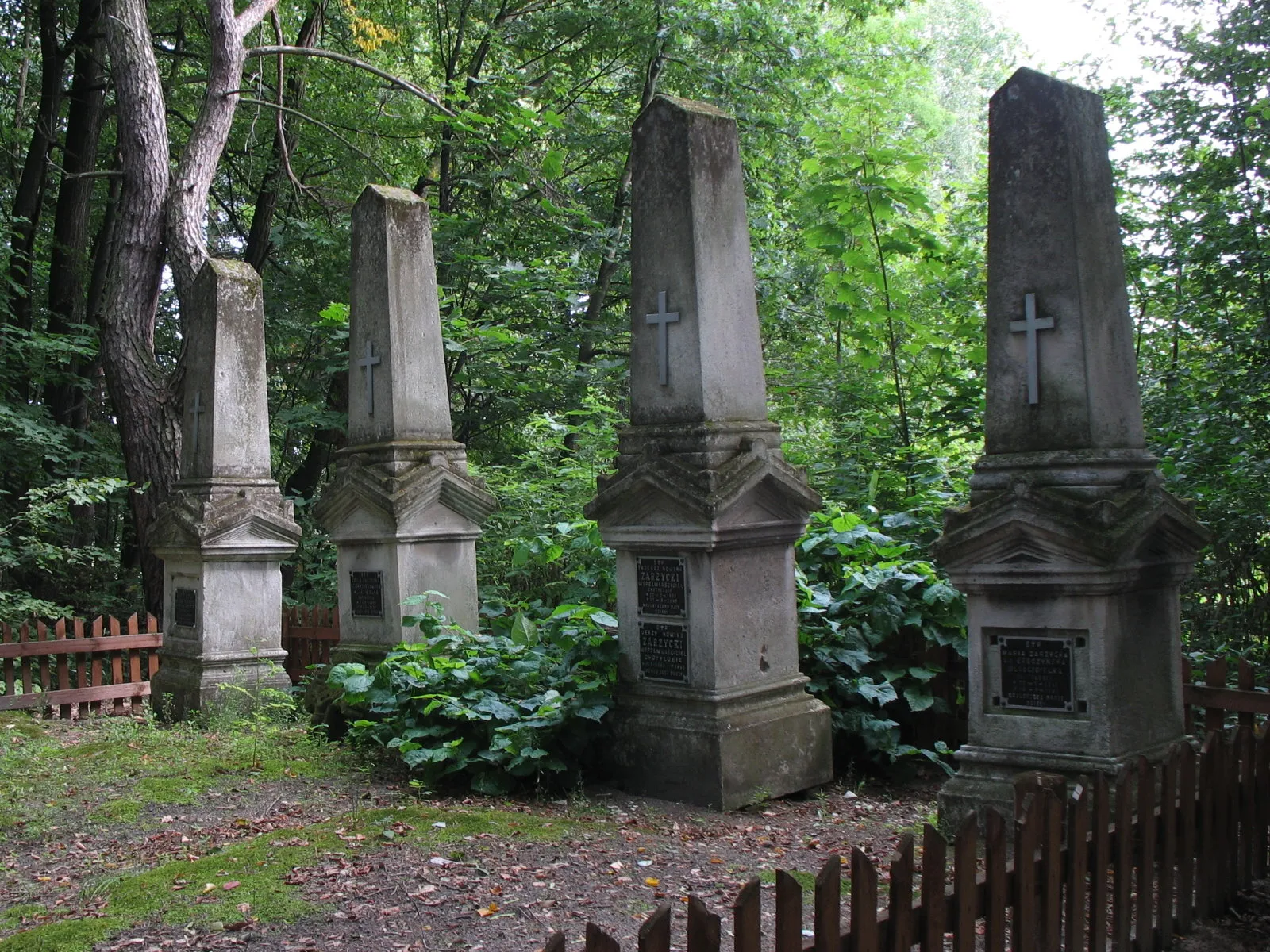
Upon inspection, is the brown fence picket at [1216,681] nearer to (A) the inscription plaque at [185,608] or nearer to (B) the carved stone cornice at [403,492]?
(B) the carved stone cornice at [403,492]

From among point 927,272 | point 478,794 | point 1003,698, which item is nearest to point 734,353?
point 1003,698

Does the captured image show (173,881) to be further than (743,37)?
No

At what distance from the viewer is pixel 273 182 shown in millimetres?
16672

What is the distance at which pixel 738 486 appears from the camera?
6.38m

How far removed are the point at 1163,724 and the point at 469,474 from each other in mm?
5194

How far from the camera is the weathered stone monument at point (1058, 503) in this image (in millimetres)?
5098

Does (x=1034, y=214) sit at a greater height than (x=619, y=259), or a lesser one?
lesser

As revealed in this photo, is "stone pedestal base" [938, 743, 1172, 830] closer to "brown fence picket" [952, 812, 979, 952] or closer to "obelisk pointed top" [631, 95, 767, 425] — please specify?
"brown fence picket" [952, 812, 979, 952]

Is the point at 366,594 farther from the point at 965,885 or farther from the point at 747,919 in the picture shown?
the point at 747,919

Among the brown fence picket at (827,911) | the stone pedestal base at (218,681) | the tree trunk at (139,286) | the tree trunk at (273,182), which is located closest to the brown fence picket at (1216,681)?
the brown fence picket at (827,911)

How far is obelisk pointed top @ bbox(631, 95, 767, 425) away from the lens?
21.9ft

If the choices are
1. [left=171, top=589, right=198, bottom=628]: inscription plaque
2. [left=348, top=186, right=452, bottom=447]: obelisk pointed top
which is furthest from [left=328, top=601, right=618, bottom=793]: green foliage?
[left=171, top=589, right=198, bottom=628]: inscription plaque

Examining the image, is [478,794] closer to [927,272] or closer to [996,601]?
[996,601]

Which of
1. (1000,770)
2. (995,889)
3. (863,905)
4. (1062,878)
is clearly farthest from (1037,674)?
(863,905)
